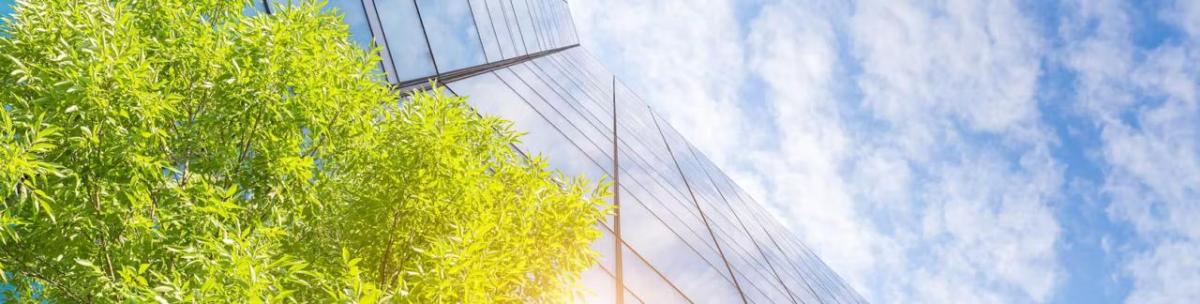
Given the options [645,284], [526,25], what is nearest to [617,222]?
[645,284]

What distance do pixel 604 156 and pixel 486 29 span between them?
14.3ft

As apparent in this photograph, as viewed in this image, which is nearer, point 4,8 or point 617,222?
point 4,8

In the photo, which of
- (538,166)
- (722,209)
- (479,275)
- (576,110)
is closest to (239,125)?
(479,275)

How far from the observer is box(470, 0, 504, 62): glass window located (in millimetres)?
13883

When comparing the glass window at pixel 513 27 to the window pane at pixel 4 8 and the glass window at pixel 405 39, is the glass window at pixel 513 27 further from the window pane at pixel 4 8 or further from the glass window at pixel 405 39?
the window pane at pixel 4 8

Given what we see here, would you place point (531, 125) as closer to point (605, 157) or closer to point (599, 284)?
point (605, 157)

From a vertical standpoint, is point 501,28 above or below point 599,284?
above

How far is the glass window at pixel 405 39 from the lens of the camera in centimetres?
952

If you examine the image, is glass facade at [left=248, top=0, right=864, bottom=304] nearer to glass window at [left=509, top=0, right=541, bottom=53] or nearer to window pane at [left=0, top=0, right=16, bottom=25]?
glass window at [left=509, top=0, right=541, bottom=53]

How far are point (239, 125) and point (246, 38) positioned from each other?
1.50ft

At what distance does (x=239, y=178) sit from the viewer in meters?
3.75

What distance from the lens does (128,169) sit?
3.14m

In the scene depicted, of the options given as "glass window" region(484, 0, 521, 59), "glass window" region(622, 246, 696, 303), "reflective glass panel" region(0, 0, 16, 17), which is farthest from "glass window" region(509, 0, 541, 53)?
"reflective glass panel" region(0, 0, 16, 17)

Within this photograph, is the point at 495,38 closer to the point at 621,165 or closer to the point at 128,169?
the point at 621,165
